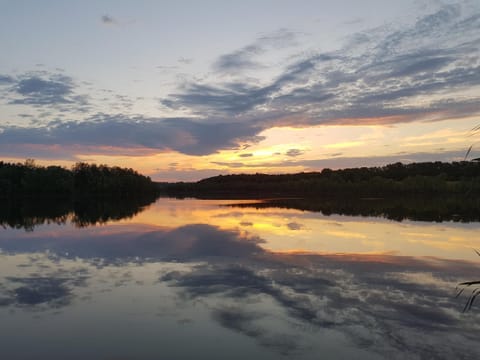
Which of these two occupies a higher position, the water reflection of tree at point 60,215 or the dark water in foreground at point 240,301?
the water reflection of tree at point 60,215

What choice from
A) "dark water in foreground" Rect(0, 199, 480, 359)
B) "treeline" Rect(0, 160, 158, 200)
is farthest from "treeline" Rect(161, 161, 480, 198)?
"dark water in foreground" Rect(0, 199, 480, 359)

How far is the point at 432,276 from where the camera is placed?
1009cm

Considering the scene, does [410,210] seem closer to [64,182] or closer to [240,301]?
[240,301]

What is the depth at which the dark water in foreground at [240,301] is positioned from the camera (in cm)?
586

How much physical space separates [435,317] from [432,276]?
11.2 feet

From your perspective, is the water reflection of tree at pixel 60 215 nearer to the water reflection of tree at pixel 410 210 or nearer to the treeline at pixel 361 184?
the water reflection of tree at pixel 410 210

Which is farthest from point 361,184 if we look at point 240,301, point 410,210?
point 240,301

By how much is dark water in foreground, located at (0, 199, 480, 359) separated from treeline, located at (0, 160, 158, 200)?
58128 mm

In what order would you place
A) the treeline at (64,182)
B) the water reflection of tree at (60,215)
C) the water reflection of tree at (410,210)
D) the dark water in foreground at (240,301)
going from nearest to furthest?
1. the dark water in foreground at (240,301)
2. the water reflection of tree at (60,215)
3. the water reflection of tree at (410,210)
4. the treeline at (64,182)

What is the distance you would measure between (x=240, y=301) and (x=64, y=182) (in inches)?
2668

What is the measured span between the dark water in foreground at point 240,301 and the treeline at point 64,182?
58128 mm

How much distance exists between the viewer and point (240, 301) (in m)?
8.03

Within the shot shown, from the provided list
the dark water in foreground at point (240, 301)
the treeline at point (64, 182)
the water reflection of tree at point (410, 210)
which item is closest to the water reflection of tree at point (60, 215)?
the dark water in foreground at point (240, 301)

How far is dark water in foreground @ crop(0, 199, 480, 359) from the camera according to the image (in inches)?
231
